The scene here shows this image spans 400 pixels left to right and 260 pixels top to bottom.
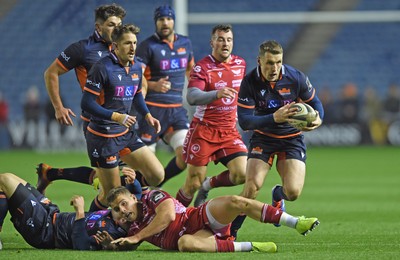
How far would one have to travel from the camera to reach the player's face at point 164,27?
38.0ft

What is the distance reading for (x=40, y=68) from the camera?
26.4 m

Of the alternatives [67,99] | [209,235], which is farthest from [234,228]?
[67,99]

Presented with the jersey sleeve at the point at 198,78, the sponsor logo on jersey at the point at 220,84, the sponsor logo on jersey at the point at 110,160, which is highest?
the jersey sleeve at the point at 198,78

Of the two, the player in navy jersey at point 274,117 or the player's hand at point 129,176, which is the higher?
the player in navy jersey at point 274,117

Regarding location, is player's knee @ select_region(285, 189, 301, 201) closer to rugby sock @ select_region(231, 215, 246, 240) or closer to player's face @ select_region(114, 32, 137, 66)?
rugby sock @ select_region(231, 215, 246, 240)

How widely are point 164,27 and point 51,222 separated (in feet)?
14.1

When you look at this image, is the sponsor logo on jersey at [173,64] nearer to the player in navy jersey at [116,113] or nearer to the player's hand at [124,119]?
the player in navy jersey at [116,113]

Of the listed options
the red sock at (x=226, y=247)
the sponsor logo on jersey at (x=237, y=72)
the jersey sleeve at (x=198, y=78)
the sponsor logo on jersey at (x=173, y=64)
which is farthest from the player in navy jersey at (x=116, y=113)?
the sponsor logo on jersey at (x=173, y=64)

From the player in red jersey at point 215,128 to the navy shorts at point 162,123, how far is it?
3.90ft

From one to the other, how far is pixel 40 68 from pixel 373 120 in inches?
375

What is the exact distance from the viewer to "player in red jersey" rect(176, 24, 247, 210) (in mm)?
10117

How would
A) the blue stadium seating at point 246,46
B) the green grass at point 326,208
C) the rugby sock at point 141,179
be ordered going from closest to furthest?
the green grass at point 326,208, the rugby sock at point 141,179, the blue stadium seating at point 246,46

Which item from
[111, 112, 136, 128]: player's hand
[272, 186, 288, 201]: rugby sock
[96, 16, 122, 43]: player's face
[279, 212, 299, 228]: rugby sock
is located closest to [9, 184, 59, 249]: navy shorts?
[111, 112, 136, 128]: player's hand

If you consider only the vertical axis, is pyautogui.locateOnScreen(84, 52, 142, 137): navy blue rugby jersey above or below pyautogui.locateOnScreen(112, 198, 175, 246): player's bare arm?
above
